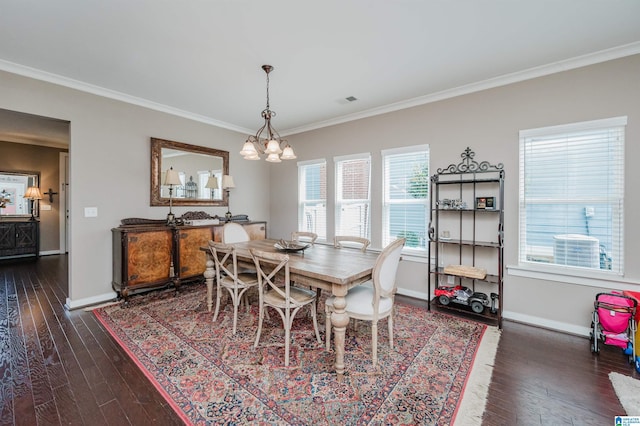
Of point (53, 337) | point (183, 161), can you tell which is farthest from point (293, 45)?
point (53, 337)

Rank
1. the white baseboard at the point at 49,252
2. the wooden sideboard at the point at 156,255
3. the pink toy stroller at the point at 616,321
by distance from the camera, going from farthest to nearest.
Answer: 1. the white baseboard at the point at 49,252
2. the wooden sideboard at the point at 156,255
3. the pink toy stroller at the point at 616,321

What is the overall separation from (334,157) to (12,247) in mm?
7513

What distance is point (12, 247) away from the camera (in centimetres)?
600

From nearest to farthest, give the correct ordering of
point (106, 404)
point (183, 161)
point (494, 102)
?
point (106, 404) < point (494, 102) < point (183, 161)

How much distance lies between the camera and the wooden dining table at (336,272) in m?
2.05

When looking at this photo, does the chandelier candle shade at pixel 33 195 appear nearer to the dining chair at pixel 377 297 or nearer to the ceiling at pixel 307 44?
the ceiling at pixel 307 44

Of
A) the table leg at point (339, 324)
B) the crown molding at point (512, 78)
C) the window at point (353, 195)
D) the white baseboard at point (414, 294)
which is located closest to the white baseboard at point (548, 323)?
the white baseboard at point (414, 294)

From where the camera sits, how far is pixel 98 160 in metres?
3.58

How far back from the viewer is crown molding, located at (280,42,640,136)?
260 centimetres

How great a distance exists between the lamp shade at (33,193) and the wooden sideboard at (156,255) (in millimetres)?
4809

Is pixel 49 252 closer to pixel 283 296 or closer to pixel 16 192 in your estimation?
pixel 16 192

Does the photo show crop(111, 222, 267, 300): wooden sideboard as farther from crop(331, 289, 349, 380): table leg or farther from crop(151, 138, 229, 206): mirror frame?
crop(331, 289, 349, 380): table leg

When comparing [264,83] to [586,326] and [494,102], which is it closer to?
[494,102]

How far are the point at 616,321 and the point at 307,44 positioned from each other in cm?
378
